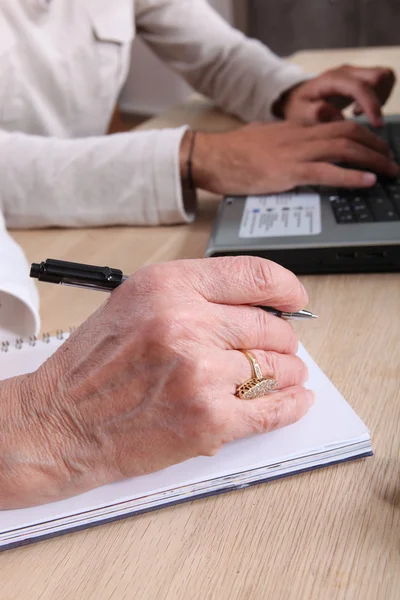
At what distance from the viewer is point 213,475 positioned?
386mm

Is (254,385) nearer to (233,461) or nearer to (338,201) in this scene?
(233,461)

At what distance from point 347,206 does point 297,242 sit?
0.11 metres

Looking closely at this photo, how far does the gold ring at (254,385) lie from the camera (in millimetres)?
396

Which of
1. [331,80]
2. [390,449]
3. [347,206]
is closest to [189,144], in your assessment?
[347,206]

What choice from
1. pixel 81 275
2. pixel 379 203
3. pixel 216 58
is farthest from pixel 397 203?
pixel 216 58

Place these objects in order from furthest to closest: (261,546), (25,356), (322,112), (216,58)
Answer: (216,58), (322,112), (25,356), (261,546)

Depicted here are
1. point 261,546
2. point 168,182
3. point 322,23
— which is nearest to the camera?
point 261,546

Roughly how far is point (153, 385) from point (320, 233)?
0.31m

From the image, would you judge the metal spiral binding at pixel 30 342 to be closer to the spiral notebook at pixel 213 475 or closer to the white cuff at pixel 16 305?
the white cuff at pixel 16 305

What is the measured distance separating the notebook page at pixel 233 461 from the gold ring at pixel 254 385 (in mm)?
32

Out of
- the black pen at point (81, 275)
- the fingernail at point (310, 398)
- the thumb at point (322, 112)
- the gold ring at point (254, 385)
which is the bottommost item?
the thumb at point (322, 112)

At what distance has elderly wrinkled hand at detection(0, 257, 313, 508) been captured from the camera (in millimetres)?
380

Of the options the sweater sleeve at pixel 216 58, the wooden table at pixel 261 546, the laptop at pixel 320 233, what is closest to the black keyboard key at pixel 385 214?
the laptop at pixel 320 233

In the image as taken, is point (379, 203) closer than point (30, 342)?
No
